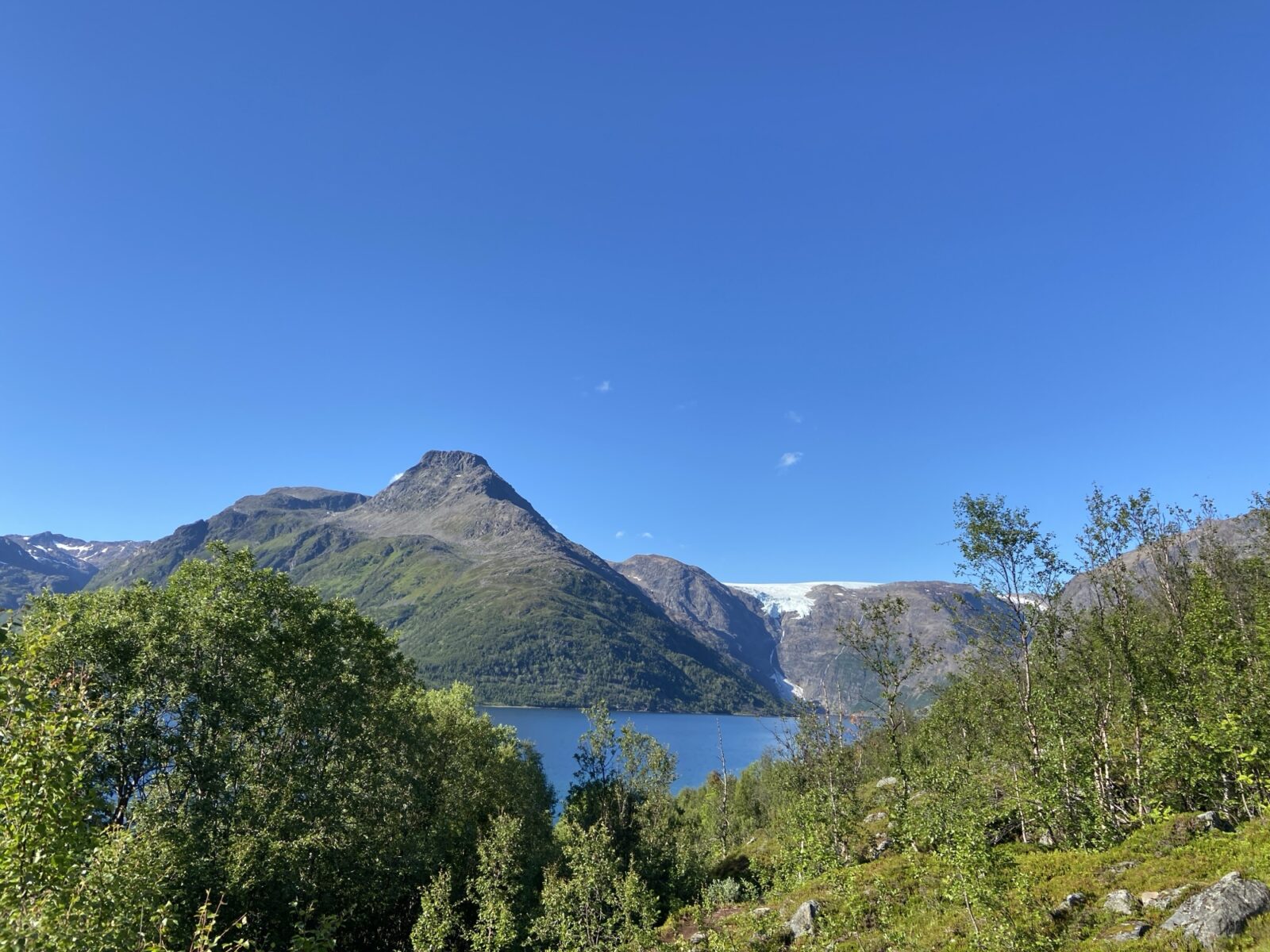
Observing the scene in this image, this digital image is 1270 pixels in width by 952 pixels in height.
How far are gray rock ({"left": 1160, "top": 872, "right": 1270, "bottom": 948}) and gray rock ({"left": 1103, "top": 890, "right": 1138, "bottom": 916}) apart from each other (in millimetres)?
2745

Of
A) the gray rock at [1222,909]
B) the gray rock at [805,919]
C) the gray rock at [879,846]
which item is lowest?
the gray rock at [879,846]

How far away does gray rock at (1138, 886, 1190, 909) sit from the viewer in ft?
60.7

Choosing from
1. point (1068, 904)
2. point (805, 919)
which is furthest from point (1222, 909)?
point (805, 919)

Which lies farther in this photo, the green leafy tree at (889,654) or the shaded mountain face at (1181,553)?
the green leafy tree at (889,654)

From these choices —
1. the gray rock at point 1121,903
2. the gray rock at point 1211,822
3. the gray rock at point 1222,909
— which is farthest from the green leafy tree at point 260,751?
the gray rock at point 1211,822

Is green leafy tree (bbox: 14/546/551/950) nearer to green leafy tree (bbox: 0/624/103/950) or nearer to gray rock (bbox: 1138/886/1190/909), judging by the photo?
green leafy tree (bbox: 0/624/103/950)

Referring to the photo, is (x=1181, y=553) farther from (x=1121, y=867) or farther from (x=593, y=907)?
(x=593, y=907)

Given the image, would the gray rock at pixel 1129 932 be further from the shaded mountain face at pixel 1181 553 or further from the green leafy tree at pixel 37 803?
the green leafy tree at pixel 37 803

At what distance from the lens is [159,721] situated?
2998 cm

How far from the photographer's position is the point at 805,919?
27391 millimetres

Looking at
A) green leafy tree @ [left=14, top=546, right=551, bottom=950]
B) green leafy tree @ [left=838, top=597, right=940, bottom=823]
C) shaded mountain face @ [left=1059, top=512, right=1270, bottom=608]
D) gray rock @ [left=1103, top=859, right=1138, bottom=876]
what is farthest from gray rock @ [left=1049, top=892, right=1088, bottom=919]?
green leafy tree @ [left=14, top=546, right=551, bottom=950]

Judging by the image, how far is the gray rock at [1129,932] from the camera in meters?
17.0

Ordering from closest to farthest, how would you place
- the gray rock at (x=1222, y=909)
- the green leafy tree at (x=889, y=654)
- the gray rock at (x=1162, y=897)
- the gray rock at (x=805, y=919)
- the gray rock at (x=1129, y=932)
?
the gray rock at (x=1222, y=909)
the gray rock at (x=1129, y=932)
the gray rock at (x=1162, y=897)
the gray rock at (x=805, y=919)
the green leafy tree at (x=889, y=654)

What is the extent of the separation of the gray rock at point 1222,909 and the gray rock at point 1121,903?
2.75 meters
